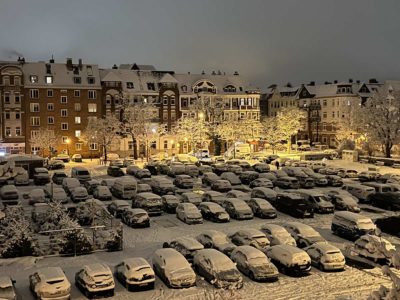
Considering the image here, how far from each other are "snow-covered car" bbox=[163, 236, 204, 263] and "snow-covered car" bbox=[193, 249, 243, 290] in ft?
3.36

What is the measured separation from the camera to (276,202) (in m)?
35.6

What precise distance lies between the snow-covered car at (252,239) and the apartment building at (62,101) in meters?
49.7

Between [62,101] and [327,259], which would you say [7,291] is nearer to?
[327,259]

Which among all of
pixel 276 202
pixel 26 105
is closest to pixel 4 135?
pixel 26 105

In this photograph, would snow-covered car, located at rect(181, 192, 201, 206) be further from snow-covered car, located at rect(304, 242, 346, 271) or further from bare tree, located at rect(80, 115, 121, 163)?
bare tree, located at rect(80, 115, 121, 163)

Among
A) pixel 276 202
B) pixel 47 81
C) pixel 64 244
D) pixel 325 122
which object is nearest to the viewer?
pixel 64 244

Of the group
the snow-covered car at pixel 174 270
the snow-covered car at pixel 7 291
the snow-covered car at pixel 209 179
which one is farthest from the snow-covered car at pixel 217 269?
the snow-covered car at pixel 209 179

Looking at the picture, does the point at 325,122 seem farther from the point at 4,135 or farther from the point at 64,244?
the point at 64,244

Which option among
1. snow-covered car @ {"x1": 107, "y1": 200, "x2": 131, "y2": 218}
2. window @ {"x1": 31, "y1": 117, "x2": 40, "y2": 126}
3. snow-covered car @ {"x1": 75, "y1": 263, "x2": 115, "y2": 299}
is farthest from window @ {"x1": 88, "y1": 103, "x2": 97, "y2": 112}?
snow-covered car @ {"x1": 75, "y1": 263, "x2": 115, "y2": 299}

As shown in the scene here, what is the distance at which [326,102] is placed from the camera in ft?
319

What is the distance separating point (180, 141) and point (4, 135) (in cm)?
2423

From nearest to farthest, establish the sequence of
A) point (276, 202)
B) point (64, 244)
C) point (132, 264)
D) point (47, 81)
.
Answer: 1. point (132, 264)
2. point (64, 244)
3. point (276, 202)
4. point (47, 81)

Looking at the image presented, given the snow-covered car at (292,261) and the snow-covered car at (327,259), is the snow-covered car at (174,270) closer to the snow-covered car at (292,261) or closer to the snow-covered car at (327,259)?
the snow-covered car at (292,261)

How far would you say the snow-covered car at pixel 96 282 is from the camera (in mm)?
18734
